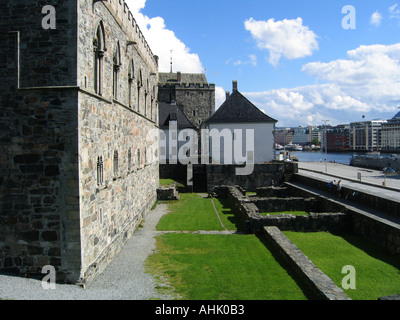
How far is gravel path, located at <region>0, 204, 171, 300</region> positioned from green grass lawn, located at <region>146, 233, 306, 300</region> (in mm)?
592

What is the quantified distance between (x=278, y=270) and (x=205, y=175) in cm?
2368

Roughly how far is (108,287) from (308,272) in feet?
18.9

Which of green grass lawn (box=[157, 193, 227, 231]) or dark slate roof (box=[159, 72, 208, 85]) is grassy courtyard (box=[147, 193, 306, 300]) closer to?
green grass lawn (box=[157, 193, 227, 231])

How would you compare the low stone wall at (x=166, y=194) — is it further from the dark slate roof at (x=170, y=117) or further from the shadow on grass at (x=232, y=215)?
the dark slate roof at (x=170, y=117)

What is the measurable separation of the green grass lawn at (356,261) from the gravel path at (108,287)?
5.58 meters

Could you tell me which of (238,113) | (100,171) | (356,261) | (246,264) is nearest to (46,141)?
(100,171)

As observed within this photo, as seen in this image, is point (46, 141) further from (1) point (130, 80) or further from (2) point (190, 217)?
(2) point (190, 217)

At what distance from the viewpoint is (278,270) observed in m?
11.0

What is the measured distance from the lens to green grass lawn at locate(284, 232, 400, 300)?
9.67 meters

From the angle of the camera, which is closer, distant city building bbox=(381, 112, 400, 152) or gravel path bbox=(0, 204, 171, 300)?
gravel path bbox=(0, 204, 171, 300)

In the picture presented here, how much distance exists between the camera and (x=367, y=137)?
6964 inches

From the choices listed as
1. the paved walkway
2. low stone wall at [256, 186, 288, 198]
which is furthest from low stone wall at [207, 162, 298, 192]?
the paved walkway

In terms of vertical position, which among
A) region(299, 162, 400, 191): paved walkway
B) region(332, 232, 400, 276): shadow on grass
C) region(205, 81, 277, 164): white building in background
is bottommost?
region(332, 232, 400, 276): shadow on grass
